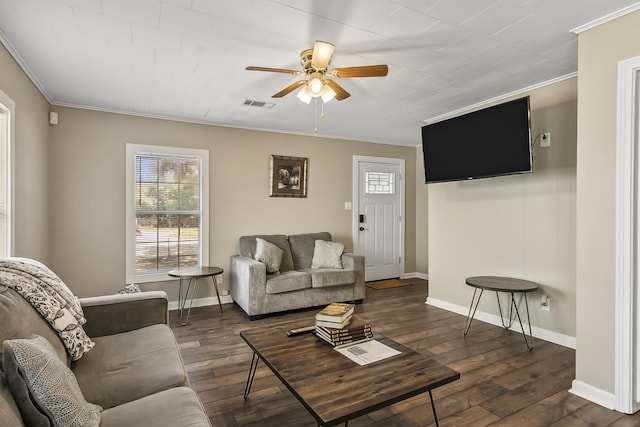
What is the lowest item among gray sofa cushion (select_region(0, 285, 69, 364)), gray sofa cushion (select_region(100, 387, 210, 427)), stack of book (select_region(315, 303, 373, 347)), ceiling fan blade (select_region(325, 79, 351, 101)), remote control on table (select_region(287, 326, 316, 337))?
remote control on table (select_region(287, 326, 316, 337))

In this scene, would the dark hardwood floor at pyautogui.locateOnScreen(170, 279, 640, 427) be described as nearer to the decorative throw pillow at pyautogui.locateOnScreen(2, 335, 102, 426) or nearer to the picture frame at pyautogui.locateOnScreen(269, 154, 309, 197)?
the decorative throw pillow at pyautogui.locateOnScreen(2, 335, 102, 426)

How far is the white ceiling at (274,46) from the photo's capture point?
6.44ft

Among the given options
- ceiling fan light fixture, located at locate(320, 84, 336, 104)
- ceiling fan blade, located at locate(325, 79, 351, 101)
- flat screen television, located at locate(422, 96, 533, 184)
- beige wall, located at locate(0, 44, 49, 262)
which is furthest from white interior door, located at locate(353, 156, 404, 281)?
beige wall, located at locate(0, 44, 49, 262)

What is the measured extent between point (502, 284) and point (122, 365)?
305cm

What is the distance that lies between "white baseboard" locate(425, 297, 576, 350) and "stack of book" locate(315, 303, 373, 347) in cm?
213

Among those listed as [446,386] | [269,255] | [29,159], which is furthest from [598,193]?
[29,159]

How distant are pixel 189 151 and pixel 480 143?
3.33 m

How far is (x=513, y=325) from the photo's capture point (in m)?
3.49

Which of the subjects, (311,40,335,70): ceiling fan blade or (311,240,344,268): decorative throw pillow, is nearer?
(311,40,335,70): ceiling fan blade

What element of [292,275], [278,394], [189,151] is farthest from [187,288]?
[278,394]

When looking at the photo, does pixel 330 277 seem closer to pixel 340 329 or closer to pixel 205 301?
pixel 205 301

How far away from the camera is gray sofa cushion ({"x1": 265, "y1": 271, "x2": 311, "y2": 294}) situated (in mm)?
3906

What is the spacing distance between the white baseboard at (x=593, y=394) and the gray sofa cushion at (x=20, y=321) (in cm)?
304

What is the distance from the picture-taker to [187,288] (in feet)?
14.1
